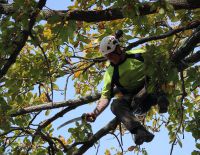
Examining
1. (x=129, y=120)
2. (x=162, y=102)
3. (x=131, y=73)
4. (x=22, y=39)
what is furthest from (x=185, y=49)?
(x=22, y=39)

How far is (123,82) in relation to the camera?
5.29 meters

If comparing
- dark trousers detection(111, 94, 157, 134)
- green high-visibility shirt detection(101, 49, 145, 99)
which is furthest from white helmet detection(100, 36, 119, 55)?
dark trousers detection(111, 94, 157, 134)

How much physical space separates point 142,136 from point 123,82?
3.17 feet

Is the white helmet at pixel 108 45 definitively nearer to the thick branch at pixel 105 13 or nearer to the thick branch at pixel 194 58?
the thick branch at pixel 105 13

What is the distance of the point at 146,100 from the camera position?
15.5 ft

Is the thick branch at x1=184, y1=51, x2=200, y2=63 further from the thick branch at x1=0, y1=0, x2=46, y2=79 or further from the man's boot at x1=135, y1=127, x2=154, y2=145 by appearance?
the thick branch at x1=0, y1=0, x2=46, y2=79

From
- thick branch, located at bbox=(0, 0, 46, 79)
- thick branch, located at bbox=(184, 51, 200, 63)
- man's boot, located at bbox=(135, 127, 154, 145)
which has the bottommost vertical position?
man's boot, located at bbox=(135, 127, 154, 145)

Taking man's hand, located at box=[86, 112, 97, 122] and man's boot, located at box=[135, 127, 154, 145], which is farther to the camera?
man's hand, located at box=[86, 112, 97, 122]

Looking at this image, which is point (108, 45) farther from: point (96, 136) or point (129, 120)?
point (96, 136)

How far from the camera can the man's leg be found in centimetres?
455

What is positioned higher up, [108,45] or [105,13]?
[105,13]

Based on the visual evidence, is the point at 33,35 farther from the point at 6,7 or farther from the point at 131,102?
the point at 131,102

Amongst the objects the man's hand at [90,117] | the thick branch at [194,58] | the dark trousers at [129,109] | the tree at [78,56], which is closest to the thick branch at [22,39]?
the tree at [78,56]

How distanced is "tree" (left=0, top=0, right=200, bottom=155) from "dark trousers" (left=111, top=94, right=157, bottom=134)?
0.54 ft
